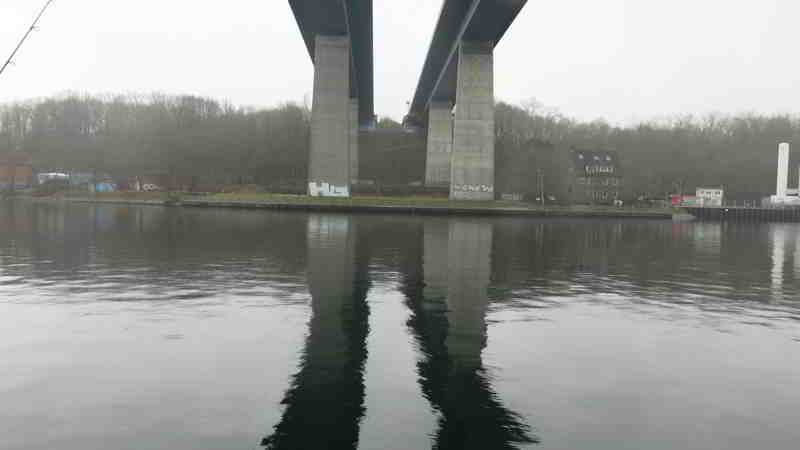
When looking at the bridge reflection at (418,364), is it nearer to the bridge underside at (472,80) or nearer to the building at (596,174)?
the bridge underside at (472,80)

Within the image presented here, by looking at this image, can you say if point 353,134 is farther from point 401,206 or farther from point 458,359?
point 458,359

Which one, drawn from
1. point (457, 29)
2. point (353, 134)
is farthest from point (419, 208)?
point (353, 134)

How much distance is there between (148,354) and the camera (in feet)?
26.4

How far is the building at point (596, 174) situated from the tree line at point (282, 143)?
2.24m

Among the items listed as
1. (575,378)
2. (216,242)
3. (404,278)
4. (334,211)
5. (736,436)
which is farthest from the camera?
(334,211)

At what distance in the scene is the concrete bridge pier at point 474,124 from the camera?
5409 centimetres

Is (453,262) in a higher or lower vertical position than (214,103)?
lower

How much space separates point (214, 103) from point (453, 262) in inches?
4346

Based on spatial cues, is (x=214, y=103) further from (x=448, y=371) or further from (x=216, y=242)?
(x=448, y=371)

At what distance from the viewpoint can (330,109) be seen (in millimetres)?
52344

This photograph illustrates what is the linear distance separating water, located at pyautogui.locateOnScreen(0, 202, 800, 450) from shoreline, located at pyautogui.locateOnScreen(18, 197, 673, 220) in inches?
1404

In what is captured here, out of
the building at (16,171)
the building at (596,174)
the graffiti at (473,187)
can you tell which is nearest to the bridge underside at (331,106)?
the graffiti at (473,187)

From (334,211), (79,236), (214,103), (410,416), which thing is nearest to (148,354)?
(410,416)

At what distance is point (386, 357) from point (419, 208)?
47.4 meters
